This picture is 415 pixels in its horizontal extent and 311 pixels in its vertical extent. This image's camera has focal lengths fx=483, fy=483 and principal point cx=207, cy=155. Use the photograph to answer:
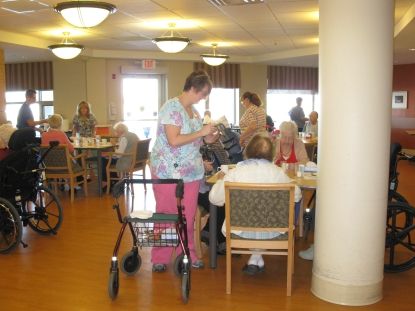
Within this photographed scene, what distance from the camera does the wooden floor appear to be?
311 centimetres

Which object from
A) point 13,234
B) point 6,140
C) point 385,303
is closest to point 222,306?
point 385,303

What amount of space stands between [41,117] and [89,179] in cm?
464

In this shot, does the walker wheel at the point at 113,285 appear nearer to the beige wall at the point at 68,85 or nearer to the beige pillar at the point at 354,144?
the beige pillar at the point at 354,144

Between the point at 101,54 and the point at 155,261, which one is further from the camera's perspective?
the point at 101,54

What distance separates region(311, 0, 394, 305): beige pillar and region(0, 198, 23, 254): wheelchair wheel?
2495mm

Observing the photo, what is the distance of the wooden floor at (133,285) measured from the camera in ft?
10.2

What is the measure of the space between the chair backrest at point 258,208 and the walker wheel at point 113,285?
0.81 m

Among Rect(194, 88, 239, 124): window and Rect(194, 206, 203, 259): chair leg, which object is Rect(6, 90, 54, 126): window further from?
Rect(194, 206, 203, 259): chair leg

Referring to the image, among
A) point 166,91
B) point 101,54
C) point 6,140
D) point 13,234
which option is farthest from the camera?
point 166,91

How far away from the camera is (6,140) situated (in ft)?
15.8

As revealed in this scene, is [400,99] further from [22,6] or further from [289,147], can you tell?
[22,6]

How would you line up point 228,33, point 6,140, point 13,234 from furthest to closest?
point 228,33
point 6,140
point 13,234

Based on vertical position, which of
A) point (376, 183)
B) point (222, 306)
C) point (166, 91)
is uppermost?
point (166, 91)

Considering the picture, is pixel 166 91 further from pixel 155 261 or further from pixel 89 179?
pixel 155 261
